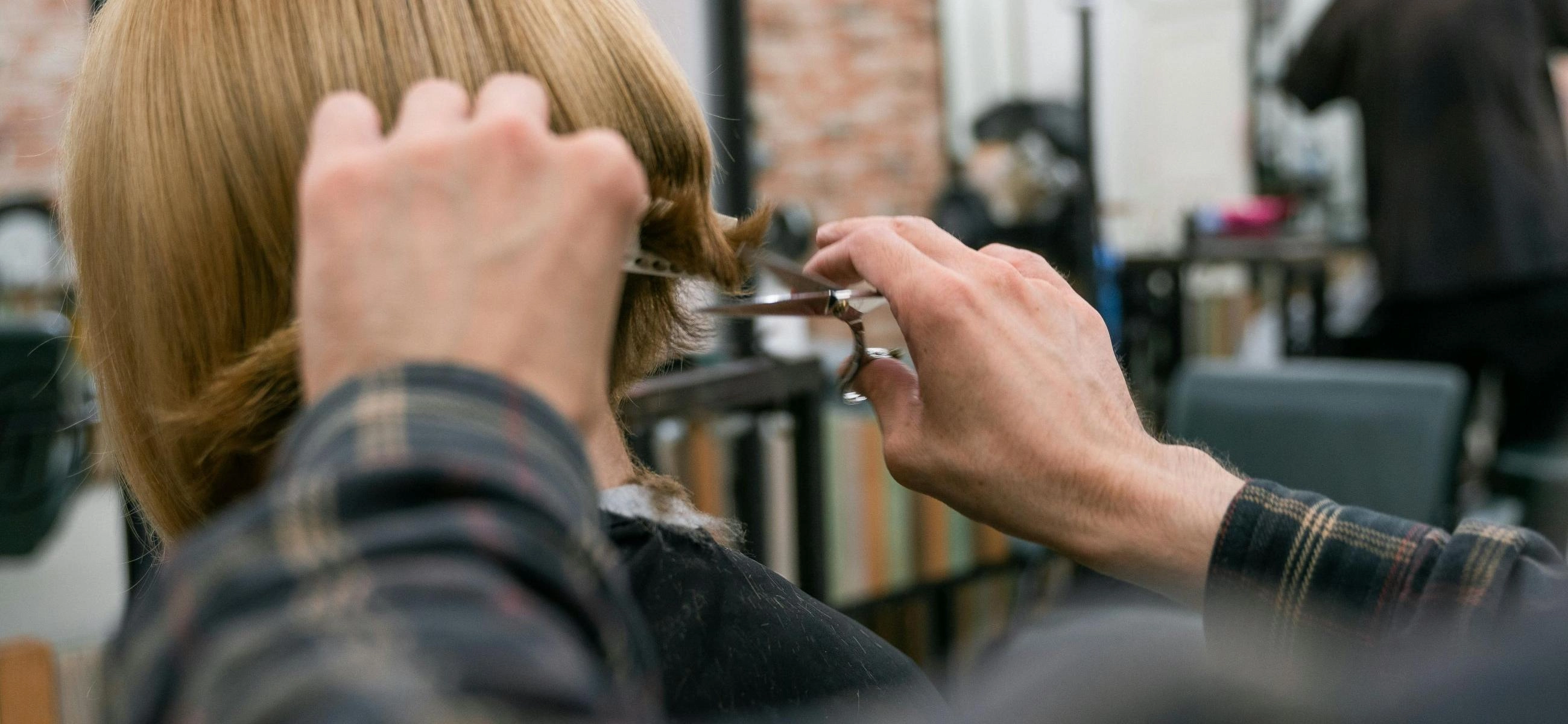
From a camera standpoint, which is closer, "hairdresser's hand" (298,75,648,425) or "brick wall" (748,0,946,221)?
"hairdresser's hand" (298,75,648,425)

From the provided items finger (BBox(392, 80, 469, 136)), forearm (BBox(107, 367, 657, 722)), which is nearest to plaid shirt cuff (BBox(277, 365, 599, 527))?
forearm (BBox(107, 367, 657, 722))

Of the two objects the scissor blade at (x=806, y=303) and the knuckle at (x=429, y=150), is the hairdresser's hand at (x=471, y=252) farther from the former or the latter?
the scissor blade at (x=806, y=303)

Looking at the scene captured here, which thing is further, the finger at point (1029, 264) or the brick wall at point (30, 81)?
the brick wall at point (30, 81)

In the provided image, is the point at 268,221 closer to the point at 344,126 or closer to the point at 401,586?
the point at 344,126

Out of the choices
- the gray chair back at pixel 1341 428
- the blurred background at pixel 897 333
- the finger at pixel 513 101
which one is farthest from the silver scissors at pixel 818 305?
the gray chair back at pixel 1341 428

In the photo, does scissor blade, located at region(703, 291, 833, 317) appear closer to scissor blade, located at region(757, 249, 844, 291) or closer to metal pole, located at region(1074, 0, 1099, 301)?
scissor blade, located at region(757, 249, 844, 291)

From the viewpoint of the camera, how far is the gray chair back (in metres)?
2.04

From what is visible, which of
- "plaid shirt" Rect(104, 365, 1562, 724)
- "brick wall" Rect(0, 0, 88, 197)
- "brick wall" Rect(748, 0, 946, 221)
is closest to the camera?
"plaid shirt" Rect(104, 365, 1562, 724)

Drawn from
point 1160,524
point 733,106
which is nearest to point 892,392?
point 1160,524

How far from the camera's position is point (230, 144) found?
0.68 m

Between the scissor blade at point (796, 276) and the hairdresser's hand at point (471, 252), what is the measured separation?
444 mm

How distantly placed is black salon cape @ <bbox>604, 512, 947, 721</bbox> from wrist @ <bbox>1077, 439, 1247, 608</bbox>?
20 centimetres

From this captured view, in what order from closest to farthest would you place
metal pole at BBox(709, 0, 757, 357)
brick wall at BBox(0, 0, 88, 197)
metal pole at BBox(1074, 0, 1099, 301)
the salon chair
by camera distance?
brick wall at BBox(0, 0, 88, 197) → the salon chair → metal pole at BBox(709, 0, 757, 357) → metal pole at BBox(1074, 0, 1099, 301)

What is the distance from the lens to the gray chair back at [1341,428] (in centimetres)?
204
